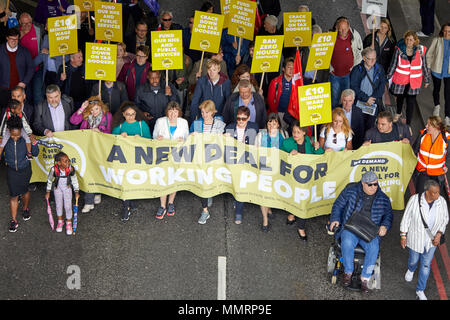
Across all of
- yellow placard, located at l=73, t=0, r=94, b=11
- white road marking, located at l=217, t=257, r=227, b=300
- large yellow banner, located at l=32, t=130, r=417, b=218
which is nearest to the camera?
white road marking, located at l=217, t=257, r=227, b=300

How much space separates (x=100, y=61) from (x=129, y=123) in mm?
1213

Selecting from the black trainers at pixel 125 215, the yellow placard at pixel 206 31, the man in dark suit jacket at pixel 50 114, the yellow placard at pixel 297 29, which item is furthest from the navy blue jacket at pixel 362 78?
the man in dark suit jacket at pixel 50 114

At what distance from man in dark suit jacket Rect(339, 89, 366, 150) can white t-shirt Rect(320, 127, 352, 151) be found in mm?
641

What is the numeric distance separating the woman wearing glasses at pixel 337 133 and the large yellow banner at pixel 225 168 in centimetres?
28

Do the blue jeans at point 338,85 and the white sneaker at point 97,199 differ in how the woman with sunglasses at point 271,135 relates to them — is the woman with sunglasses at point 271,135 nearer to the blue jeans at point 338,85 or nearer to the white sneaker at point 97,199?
the blue jeans at point 338,85

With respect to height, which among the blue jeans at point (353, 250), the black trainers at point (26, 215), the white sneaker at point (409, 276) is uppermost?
the blue jeans at point (353, 250)

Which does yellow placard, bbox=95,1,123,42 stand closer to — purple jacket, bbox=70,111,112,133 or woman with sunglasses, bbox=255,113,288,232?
purple jacket, bbox=70,111,112,133

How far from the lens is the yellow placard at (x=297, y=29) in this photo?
1366 cm

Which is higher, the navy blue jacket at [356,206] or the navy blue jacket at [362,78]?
the navy blue jacket at [362,78]

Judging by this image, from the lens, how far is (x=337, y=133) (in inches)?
472

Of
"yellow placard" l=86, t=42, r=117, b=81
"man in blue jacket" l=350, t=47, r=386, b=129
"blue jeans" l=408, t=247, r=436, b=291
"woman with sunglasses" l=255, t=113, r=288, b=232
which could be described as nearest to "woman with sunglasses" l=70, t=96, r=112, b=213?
"yellow placard" l=86, t=42, r=117, b=81

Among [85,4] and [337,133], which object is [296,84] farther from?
[85,4]

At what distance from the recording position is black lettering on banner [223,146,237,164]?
11.9m

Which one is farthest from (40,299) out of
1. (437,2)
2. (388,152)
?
(437,2)
